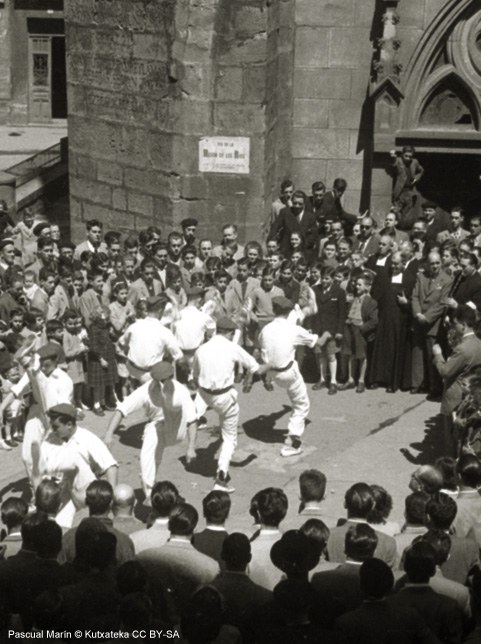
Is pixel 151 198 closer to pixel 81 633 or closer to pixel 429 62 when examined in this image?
pixel 429 62

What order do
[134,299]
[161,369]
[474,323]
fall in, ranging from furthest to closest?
[134,299]
[474,323]
[161,369]

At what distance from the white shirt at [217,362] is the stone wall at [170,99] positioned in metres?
6.05

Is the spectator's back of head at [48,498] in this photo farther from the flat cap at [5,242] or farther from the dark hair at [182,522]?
the flat cap at [5,242]

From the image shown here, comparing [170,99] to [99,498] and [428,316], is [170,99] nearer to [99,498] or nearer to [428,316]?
[428,316]

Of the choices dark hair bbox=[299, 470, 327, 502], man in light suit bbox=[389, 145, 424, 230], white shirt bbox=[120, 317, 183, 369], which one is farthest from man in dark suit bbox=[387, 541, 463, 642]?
man in light suit bbox=[389, 145, 424, 230]

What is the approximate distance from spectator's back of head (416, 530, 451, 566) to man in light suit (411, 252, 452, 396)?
645 centimetres

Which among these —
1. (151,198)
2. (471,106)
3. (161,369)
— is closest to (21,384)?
(161,369)

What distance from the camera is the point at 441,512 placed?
30.3 ft

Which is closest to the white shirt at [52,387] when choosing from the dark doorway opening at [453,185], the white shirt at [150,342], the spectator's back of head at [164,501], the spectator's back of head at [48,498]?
the white shirt at [150,342]

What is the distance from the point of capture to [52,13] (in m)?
34.2

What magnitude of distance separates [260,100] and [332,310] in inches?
165

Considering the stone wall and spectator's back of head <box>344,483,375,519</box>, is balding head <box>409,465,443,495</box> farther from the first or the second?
the stone wall

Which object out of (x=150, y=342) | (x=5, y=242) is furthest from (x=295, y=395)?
(x=5, y=242)

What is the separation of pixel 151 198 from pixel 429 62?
4351mm
